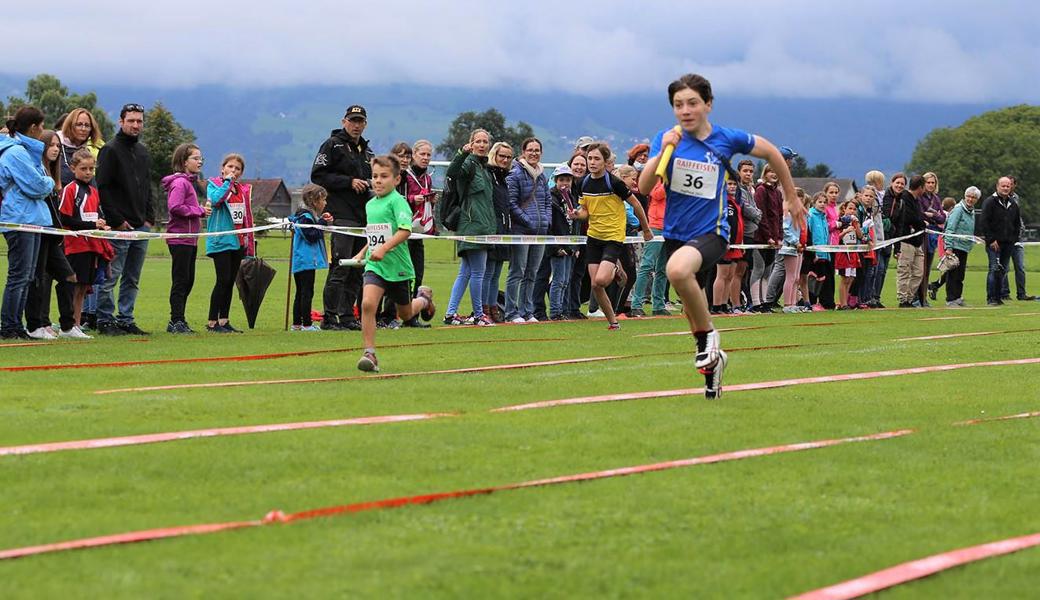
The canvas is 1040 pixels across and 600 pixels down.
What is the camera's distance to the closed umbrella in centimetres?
1756

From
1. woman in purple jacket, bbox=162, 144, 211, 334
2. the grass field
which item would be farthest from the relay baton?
woman in purple jacket, bbox=162, 144, 211, 334

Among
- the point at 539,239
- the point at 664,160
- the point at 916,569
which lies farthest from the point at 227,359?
the point at 916,569

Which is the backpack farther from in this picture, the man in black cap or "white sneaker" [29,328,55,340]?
"white sneaker" [29,328,55,340]

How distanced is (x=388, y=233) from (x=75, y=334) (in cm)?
427

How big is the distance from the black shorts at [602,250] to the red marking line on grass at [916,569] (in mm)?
11707

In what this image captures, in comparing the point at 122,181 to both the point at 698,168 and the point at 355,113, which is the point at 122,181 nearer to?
the point at 355,113

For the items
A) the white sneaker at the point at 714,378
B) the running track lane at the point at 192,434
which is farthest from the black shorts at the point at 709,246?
the running track lane at the point at 192,434

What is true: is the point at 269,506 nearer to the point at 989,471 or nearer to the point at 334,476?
the point at 334,476

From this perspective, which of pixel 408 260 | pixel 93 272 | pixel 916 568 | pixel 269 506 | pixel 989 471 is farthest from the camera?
pixel 93 272

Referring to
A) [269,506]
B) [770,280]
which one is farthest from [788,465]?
[770,280]

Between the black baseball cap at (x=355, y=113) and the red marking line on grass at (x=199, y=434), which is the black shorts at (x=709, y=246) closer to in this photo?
the red marking line on grass at (x=199, y=434)

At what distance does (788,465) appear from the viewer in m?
7.62

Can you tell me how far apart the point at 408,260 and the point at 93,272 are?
446 centimetres

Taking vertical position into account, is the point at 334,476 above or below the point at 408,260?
below
